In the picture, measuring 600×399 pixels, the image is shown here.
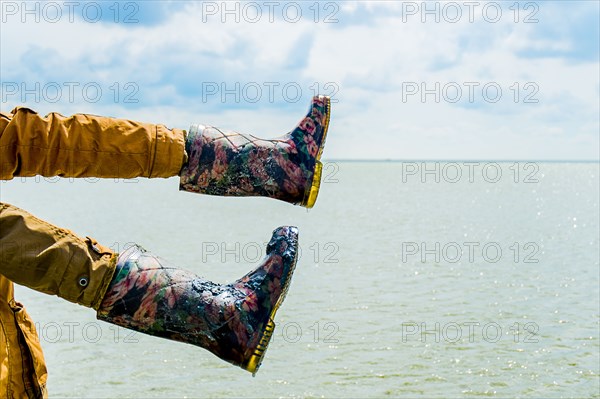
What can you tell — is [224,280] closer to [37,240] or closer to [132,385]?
[132,385]

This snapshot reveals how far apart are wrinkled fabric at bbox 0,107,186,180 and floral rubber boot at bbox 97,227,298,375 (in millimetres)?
385

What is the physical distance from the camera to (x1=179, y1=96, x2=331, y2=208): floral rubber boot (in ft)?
10.2

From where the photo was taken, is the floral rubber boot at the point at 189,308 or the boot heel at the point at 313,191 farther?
the boot heel at the point at 313,191

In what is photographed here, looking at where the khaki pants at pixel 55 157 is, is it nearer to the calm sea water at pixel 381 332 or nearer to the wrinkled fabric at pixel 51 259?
the wrinkled fabric at pixel 51 259

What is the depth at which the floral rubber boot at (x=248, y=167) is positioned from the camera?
3123 millimetres

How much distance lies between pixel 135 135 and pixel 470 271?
1609 centimetres

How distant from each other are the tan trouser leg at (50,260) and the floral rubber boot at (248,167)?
607 millimetres

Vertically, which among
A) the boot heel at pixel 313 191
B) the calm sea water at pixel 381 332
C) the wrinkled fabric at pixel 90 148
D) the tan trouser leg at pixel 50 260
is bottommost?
the calm sea water at pixel 381 332

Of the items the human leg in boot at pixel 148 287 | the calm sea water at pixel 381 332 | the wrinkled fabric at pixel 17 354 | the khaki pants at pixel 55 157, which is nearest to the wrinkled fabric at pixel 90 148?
the khaki pants at pixel 55 157

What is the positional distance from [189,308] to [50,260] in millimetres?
536

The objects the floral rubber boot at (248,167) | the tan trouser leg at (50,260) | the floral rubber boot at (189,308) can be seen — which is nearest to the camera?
the tan trouser leg at (50,260)

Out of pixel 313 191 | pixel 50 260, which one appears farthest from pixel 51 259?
pixel 313 191

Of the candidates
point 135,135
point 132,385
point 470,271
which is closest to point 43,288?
point 135,135

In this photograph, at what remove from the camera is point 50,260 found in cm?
257
